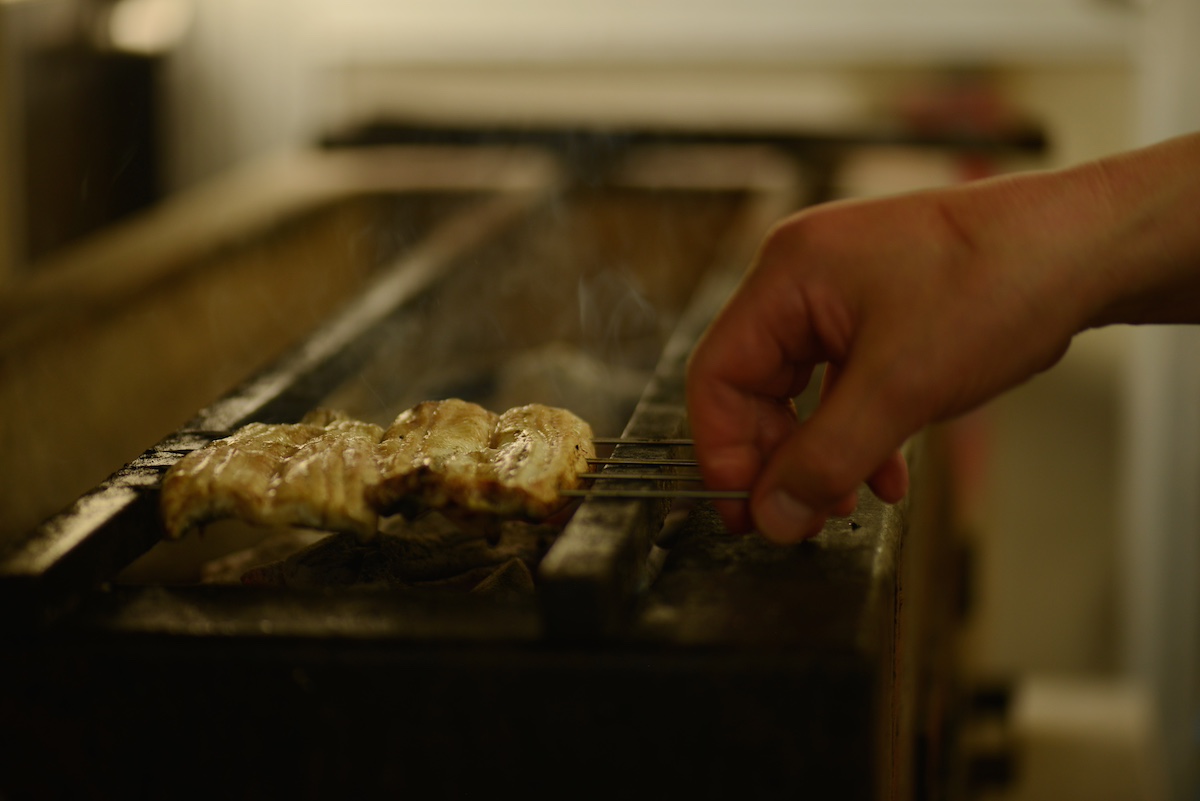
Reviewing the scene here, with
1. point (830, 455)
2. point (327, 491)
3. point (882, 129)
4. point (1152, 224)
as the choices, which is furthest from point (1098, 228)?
point (882, 129)

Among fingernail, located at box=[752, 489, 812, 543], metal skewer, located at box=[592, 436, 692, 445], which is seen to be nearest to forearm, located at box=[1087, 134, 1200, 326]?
fingernail, located at box=[752, 489, 812, 543]

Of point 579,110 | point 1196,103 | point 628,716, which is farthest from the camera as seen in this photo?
point 579,110

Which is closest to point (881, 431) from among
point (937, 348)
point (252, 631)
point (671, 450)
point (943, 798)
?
point (937, 348)

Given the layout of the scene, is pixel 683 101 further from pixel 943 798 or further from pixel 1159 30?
pixel 943 798

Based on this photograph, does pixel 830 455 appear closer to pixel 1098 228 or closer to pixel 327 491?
pixel 1098 228

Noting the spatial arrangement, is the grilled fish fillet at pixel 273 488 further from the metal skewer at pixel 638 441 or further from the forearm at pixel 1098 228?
the forearm at pixel 1098 228

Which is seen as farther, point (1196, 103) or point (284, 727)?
point (1196, 103)
